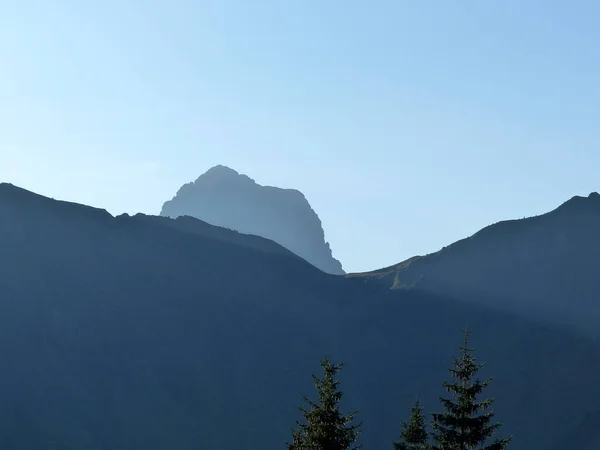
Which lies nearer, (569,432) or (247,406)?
(569,432)

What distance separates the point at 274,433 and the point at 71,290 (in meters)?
53.2

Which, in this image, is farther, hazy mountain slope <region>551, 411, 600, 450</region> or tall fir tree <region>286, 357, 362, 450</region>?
hazy mountain slope <region>551, 411, 600, 450</region>

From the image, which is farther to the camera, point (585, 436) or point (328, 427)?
point (585, 436)

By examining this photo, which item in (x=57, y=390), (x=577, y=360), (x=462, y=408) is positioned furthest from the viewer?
(x=577, y=360)

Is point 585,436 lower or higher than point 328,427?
lower

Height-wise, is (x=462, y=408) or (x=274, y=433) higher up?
(x=462, y=408)

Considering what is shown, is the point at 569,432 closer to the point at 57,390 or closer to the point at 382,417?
the point at 382,417

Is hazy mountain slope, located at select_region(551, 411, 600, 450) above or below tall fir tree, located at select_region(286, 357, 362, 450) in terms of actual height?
below

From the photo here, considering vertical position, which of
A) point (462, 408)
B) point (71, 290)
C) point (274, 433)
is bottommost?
point (274, 433)

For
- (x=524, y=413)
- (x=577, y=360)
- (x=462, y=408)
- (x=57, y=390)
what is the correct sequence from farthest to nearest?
(x=577, y=360), (x=524, y=413), (x=57, y=390), (x=462, y=408)

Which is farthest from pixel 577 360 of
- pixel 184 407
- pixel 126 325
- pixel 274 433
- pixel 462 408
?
pixel 462 408

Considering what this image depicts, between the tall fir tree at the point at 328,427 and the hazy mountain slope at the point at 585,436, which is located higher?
the tall fir tree at the point at 328,427

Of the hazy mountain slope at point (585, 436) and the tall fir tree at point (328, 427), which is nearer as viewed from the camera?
the tall fir tree at point (328, 427)

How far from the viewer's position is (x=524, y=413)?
185m
